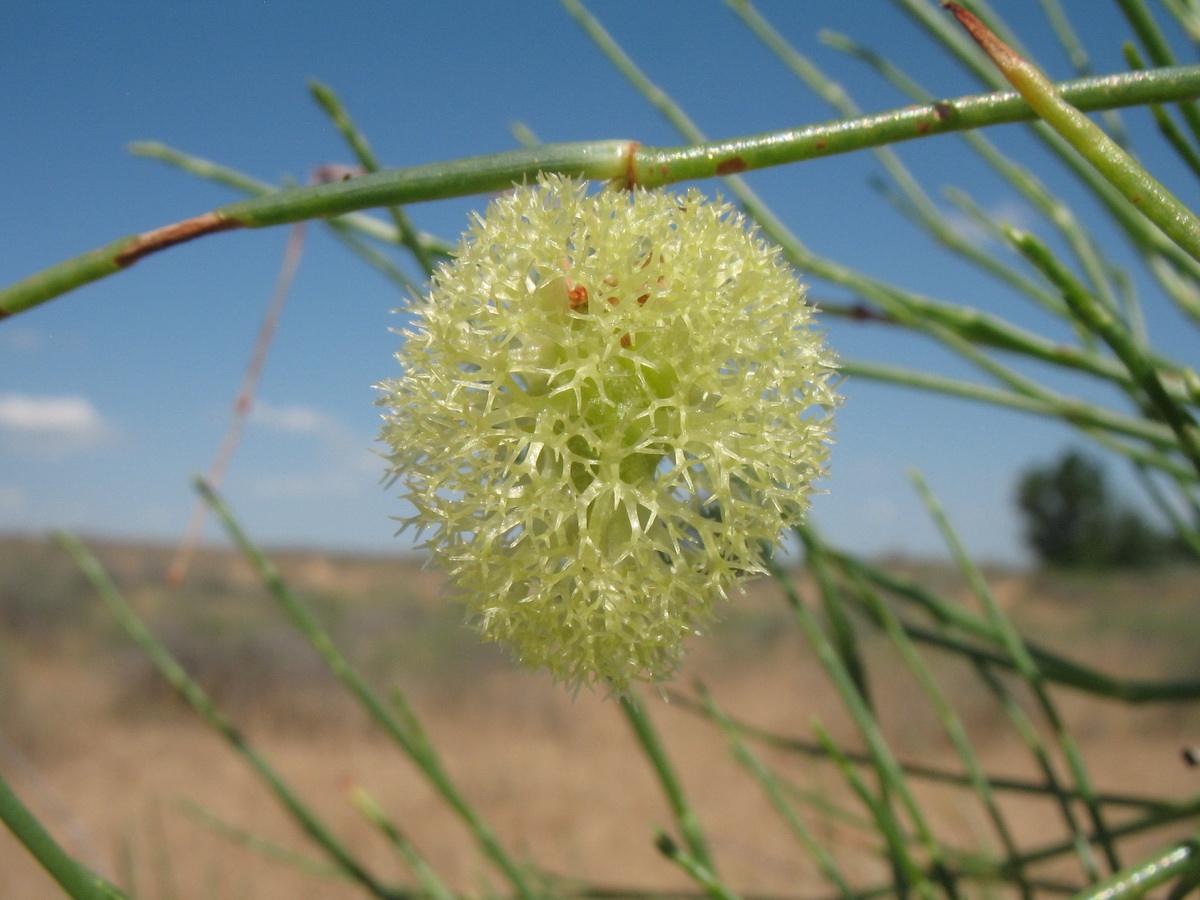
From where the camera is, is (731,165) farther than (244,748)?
No

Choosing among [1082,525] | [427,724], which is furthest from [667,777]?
[1082,525]

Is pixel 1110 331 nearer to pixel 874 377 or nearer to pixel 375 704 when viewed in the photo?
pixel 874 377

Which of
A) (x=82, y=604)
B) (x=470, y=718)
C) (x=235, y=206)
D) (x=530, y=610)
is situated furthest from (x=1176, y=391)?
(x=82, y=604)

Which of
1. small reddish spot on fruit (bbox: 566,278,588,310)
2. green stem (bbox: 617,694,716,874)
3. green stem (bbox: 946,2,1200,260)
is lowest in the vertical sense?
green stem (bbox: 617,694,716,874)

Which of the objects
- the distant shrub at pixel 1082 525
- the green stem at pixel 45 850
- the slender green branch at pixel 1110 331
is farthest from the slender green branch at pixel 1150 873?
the distant shrub at pixel 1082 525

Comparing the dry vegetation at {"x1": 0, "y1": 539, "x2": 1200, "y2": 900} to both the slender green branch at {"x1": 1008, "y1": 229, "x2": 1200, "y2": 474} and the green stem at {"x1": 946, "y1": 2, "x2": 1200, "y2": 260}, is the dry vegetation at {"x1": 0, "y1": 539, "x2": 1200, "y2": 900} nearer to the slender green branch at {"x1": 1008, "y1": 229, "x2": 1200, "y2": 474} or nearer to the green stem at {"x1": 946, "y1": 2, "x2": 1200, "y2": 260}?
the slender green branch at {"x1": 1008, "y1": 229, "x2": 1200, "y2": 474}

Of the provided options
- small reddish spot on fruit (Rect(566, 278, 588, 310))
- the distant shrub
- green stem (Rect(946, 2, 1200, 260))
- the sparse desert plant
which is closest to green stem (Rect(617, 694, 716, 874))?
the sparse desert plant
